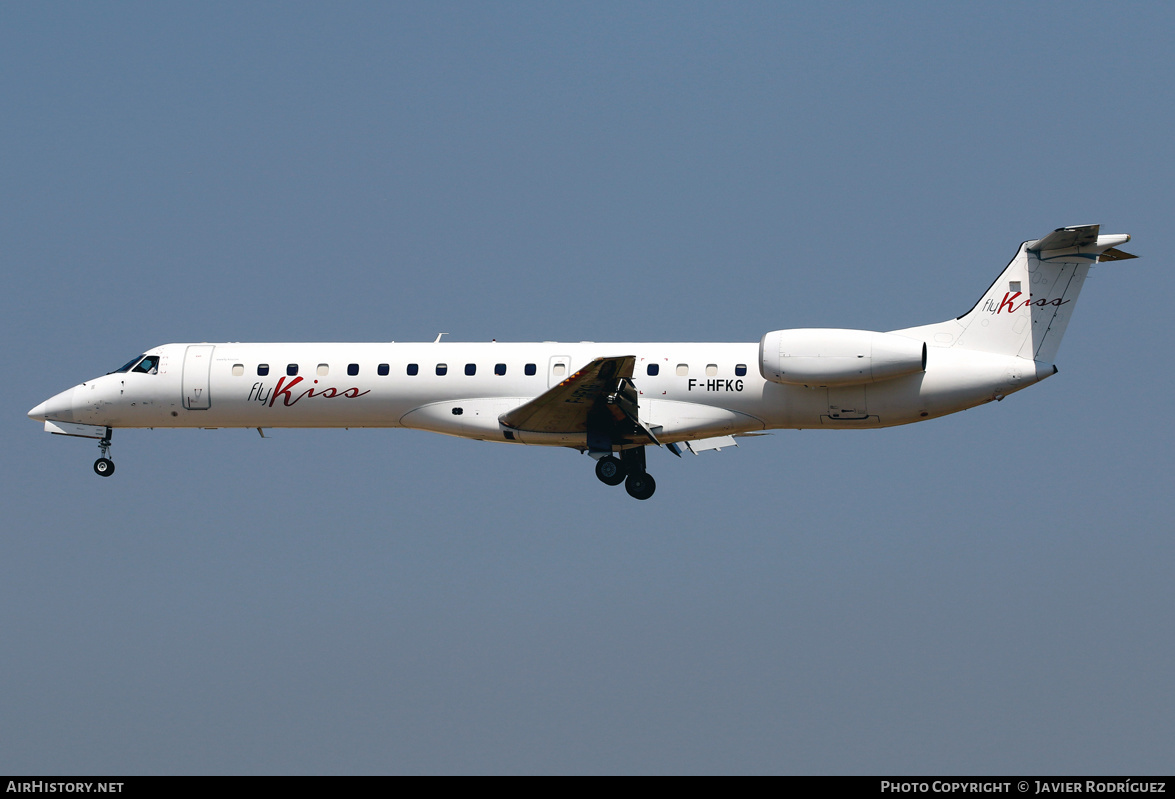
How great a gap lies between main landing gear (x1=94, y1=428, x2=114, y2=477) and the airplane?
0.62 metres

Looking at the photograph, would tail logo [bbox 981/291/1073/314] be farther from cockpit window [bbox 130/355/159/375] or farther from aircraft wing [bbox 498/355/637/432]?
cockpit window [bbox 130/355/159/375]

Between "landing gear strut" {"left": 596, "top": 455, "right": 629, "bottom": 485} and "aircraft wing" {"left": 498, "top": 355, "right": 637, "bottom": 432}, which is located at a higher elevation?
"aircraft wing" {"left": 498, "top": 355, "right": 637, "bottom": 432}

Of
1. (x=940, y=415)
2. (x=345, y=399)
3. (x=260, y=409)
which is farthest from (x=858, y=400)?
(x=260, y=409)

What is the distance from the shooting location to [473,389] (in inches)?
1027

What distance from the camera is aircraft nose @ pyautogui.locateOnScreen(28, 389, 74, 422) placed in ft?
91.2

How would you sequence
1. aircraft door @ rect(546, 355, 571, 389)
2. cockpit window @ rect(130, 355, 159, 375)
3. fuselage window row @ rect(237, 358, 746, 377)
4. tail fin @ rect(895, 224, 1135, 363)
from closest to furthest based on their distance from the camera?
tail fin @ rect(895, 224, 1135, 363), fuselage window row @ rect(237, 358, 746, 377), aircraft door @ rect(546, 355, 571, 389), cockpit window @ rect(130, 355, 159, 375)

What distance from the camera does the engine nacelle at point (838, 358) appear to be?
2444 cm

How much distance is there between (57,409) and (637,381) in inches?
475

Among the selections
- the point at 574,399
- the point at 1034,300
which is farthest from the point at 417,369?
the point at 1034,300

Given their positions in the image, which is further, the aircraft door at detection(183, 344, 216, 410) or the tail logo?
the aircraft door at detection(183, 344, 216, 410)

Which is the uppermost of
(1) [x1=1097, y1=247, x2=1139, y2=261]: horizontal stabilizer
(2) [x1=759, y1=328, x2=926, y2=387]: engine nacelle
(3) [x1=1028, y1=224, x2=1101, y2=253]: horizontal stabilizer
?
(3) [x1=1028, y1=224, x2=1101, y2=253]: horizontal stabilizer

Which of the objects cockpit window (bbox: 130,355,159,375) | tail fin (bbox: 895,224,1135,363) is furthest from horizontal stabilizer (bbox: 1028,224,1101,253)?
cockpit window (bbox: 130,355,159,375)
